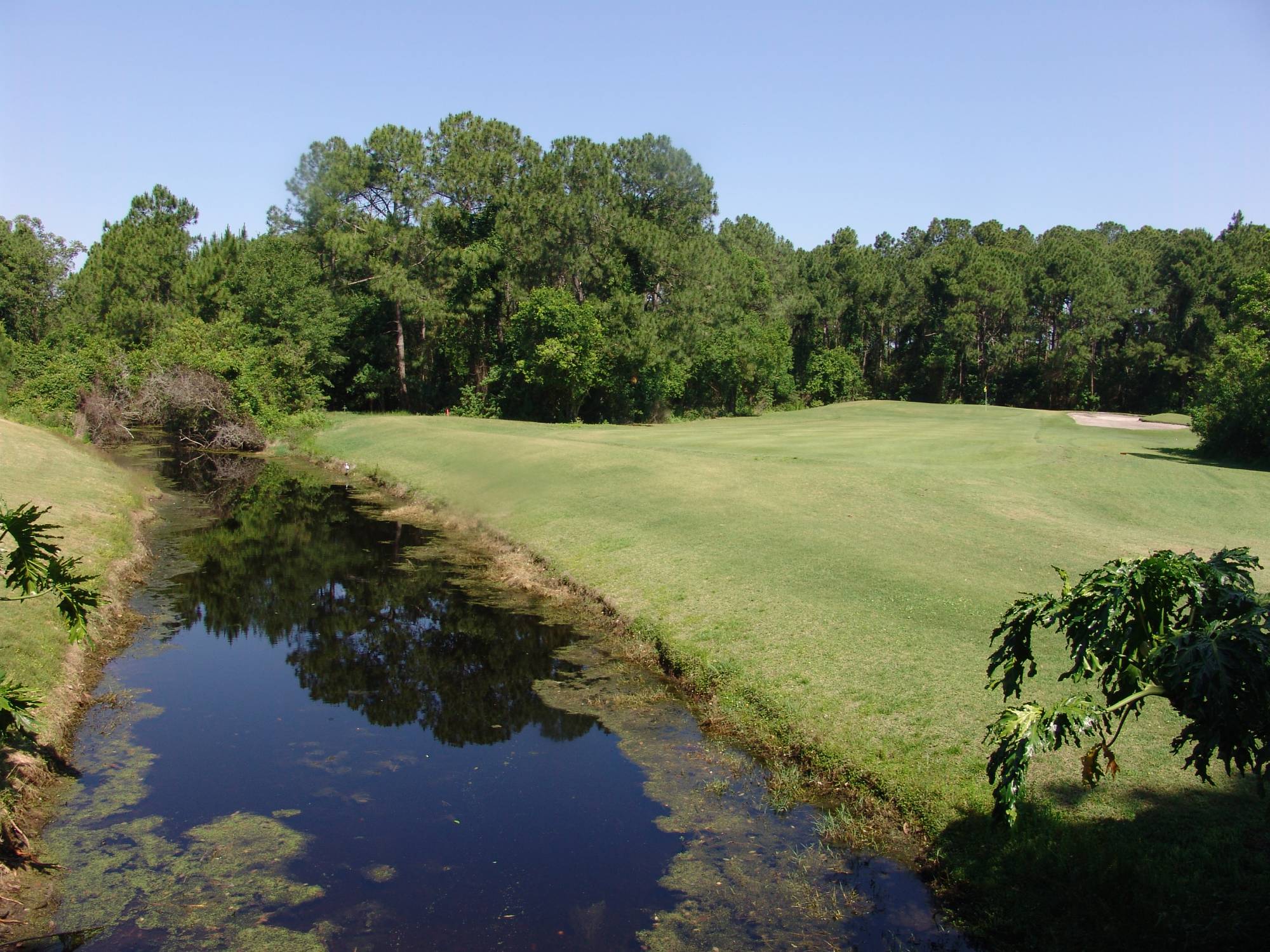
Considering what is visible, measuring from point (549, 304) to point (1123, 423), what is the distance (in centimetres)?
3668

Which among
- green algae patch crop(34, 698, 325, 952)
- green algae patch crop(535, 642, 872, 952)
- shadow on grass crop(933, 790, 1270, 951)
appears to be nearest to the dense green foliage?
shadow on grass crop(933, 790, 1270, 951)

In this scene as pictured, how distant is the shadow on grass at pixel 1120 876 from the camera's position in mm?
7355

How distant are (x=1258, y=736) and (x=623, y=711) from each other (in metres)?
9.45

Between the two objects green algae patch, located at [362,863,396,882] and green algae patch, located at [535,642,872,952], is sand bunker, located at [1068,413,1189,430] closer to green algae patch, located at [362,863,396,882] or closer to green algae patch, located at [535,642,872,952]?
green algae patch, located at [535,642,872,952]

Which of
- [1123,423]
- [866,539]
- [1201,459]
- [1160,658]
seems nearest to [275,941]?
[1160,658]

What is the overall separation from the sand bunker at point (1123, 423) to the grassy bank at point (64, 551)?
158ft

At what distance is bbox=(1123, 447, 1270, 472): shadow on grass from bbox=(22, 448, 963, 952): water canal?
2619cm

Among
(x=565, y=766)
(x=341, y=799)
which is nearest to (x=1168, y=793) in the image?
(x=565, y=766)

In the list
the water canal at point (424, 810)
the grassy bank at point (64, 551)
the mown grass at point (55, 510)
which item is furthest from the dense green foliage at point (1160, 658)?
the mown grass at point (55, 510)

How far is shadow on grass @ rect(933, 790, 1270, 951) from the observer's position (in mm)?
7355

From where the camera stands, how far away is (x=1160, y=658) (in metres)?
5.82

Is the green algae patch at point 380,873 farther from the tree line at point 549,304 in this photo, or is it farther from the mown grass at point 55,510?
the tree line at point 549,304

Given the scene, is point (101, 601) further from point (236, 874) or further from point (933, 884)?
point (933, 884)

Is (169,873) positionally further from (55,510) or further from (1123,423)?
(1123,423)
